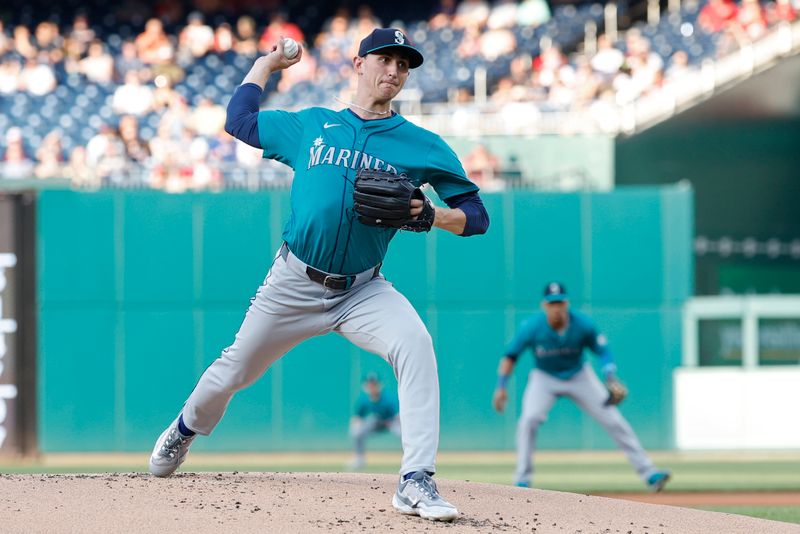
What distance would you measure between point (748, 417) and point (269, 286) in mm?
10279

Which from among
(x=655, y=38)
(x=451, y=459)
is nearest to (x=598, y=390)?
(x=451, y=459)

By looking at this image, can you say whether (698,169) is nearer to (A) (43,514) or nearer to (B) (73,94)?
(B) (73,94)

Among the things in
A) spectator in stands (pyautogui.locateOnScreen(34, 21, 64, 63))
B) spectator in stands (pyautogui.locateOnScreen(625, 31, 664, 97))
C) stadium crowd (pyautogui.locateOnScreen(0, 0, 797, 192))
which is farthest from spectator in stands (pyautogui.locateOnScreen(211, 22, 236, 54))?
spectator in stands (pyautogui.locateOnScreen(625, 31, 664, 97))

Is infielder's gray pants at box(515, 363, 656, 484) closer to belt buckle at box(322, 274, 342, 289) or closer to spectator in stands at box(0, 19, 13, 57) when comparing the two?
belt buckle at box(322, 274, 342, 289)

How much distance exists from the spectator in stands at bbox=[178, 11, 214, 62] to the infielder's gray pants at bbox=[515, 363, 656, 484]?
9577mm

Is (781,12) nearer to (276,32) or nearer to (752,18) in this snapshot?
(752,18)

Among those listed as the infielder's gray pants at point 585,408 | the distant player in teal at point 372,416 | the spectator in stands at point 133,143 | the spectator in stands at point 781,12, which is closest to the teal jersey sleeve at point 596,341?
the infielder's gray pants at point 585,408

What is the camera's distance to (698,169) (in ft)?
55.7

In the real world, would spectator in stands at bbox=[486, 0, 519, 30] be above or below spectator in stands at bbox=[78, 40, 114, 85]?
above

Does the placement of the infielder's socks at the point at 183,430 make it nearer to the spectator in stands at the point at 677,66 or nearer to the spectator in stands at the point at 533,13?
the spectator in stands at the point at 677,66

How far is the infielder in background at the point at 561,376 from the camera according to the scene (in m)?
9.17

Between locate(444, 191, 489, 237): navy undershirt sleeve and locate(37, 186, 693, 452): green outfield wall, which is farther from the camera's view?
locate(37, 186, 693, 452): green outfield wall

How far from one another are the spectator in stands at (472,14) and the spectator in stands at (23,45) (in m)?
6.04

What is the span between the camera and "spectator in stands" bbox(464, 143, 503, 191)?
1406 cm
